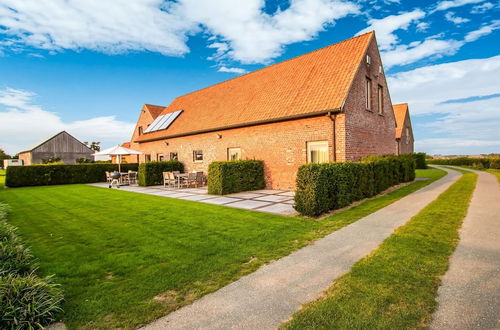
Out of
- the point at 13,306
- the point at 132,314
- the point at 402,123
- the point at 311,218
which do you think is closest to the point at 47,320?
the point at 13,306

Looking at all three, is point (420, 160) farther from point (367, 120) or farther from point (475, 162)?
point (367, 120)

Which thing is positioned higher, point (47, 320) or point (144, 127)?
point (144, 127)

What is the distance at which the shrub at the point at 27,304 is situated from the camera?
2.28 metres

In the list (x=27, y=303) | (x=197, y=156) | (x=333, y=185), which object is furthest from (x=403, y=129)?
(x=27, y=303)

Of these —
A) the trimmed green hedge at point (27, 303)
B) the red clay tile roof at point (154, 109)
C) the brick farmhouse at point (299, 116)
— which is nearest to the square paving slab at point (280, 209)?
the brick farmhouse at point (299, 116)

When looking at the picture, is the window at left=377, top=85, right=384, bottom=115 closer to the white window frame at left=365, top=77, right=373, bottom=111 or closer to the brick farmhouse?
the brick farmhouse

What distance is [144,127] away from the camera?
88.3 feet

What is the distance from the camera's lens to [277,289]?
9.93 feet

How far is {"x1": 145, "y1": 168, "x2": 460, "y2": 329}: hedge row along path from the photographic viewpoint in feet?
7.97

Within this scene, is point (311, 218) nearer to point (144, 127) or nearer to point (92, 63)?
point (92, 63)

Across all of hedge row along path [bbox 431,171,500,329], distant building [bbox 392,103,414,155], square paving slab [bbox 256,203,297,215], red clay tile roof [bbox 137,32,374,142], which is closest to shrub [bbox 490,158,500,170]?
distant building [bbox 392,103,414,155]

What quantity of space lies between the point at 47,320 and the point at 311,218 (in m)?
5.64

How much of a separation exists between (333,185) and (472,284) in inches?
181

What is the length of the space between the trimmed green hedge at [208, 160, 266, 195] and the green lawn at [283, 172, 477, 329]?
26.2 ft
